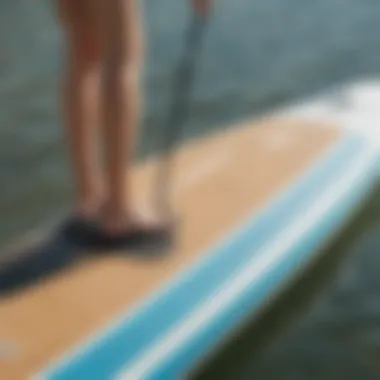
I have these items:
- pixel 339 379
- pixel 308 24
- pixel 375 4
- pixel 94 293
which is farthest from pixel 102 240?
pixel 375 4

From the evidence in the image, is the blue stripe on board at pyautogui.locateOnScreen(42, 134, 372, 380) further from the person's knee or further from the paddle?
the person's knee

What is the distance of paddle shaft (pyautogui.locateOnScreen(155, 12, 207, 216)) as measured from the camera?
216cm

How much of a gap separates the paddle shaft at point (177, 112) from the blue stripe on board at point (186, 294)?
0.17 meters

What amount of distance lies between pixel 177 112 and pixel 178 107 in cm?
7

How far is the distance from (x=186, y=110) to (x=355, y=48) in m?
0.96

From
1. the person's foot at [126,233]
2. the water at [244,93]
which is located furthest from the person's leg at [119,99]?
the water at [244,93]

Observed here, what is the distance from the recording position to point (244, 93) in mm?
3643

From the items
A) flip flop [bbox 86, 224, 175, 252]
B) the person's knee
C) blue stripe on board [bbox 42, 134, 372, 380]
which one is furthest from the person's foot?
the person's knee

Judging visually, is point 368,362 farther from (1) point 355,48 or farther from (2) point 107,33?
(1) point 355,48

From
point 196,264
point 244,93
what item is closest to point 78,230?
point 196,264

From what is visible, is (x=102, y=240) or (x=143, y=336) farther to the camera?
(x=102, y=240)

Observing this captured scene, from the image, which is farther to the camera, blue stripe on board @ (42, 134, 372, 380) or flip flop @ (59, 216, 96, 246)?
flip flop @ (59, 216, 96, 246)

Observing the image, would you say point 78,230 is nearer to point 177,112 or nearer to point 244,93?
point 177,112

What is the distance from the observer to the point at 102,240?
192 centimetres
